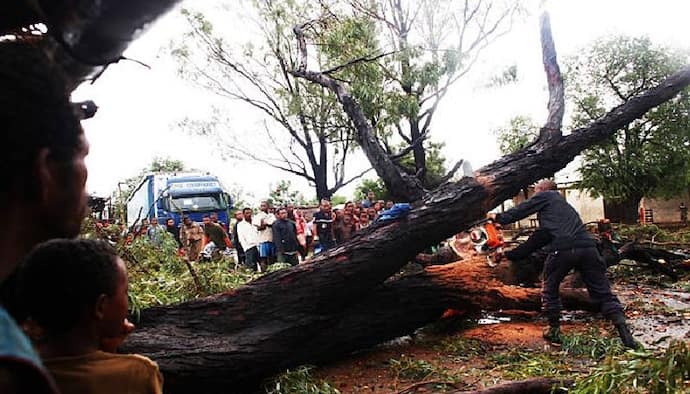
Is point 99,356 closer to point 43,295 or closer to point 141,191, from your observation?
point 43,295

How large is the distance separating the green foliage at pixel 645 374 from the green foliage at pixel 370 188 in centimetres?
2293

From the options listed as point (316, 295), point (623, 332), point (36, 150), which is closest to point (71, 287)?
point (36, 150)

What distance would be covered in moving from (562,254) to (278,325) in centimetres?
290

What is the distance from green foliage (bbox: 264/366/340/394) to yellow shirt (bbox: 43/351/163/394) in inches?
115

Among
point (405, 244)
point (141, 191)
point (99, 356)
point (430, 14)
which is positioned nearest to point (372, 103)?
point (430, 14)

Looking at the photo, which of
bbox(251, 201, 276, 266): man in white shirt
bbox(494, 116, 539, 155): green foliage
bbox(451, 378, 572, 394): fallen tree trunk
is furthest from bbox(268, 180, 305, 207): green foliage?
bbox(451, 378, 572, 394): fallen tree trunk

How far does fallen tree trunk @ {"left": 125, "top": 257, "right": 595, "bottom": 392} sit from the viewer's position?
397 cm

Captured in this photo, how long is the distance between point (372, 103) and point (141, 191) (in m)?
13.1

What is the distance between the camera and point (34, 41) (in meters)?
0.98

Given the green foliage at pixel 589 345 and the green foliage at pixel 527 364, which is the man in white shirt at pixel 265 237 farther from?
the green foliage at pixel 589 345

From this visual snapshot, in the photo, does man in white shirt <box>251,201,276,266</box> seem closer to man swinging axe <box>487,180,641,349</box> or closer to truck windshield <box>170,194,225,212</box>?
man swinging axe <box>487,180,641,349</box>

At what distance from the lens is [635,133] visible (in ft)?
67.1

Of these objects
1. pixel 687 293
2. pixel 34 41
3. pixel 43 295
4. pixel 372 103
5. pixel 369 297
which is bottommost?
pixel 687 293

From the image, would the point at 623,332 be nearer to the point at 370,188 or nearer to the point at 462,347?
the point at 462,347
